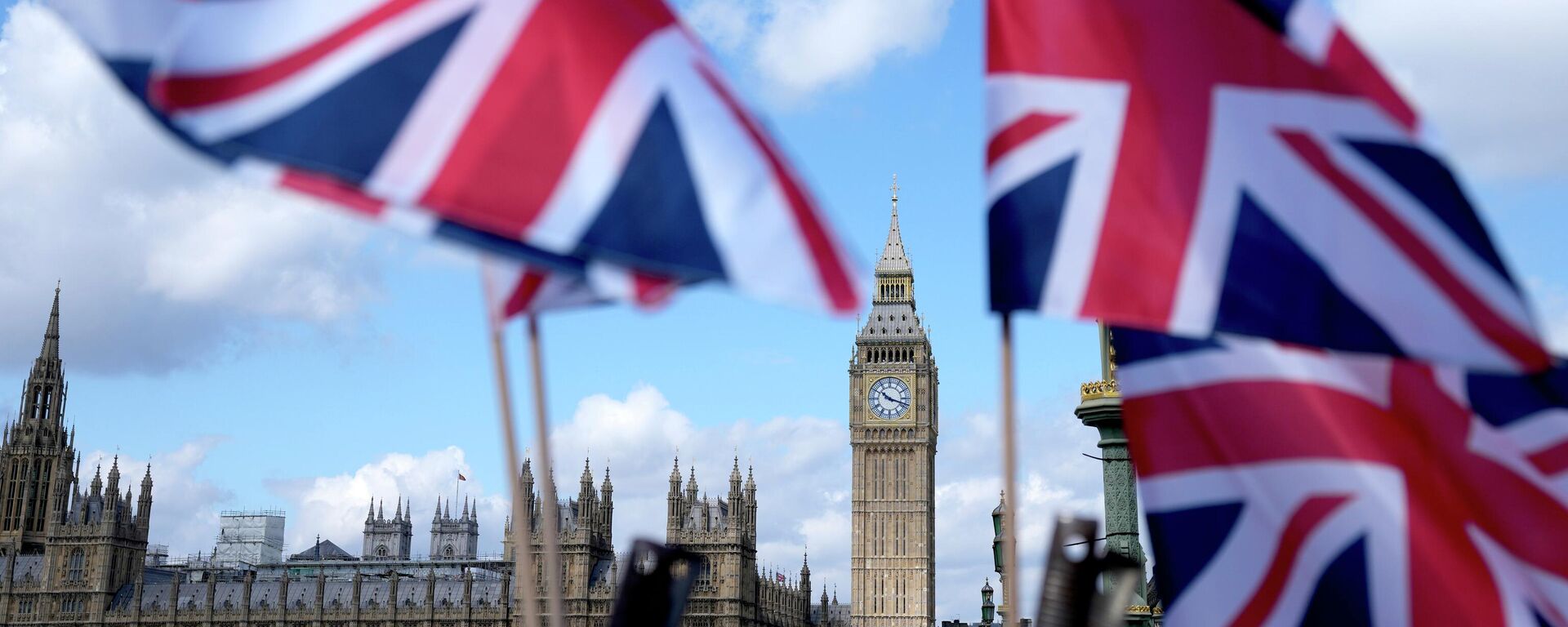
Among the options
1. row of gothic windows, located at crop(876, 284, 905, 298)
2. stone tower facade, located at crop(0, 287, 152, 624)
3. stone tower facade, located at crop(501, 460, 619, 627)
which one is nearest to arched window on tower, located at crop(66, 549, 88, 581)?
stone tower facade, located at crop(0, 287, 152, 624)

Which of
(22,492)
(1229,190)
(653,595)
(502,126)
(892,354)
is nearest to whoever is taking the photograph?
(502,126)

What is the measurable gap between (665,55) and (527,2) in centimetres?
45

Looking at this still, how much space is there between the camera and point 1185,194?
573 cm

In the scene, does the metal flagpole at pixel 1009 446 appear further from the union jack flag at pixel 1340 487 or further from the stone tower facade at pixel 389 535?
the stone tower facade at pixel 389 535

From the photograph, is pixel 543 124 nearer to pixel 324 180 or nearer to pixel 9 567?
pixel 324 180

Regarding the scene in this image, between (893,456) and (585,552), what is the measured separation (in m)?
21.4

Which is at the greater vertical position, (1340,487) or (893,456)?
(893,456)

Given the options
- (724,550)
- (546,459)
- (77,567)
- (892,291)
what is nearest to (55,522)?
(77,567)

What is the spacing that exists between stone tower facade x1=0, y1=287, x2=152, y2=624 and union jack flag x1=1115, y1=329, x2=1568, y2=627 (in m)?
79.1

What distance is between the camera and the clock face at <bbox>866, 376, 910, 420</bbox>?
3425 inches

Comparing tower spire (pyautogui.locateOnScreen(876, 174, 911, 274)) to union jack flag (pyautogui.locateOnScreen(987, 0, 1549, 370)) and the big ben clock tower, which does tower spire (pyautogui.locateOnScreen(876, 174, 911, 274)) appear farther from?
union jack flag (pyautogui.locateOnScreen(987, 0, 1549, 370))

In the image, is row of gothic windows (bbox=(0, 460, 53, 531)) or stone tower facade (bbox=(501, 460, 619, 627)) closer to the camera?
stone tower facade (bbox=(501, 460, 619, 627))

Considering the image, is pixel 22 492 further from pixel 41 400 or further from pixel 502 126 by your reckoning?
pixel 502 126

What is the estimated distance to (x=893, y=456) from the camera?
3408 inches
